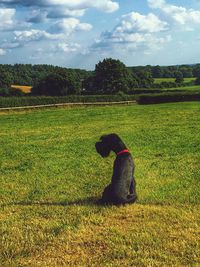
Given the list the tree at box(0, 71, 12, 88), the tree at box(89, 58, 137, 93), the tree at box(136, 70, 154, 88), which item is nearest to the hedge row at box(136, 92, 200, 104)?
the tree at box(89, 58, 137, 93)

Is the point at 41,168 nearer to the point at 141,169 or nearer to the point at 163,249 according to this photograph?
the point at 141,169

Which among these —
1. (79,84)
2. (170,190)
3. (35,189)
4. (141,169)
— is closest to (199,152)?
(141,169)

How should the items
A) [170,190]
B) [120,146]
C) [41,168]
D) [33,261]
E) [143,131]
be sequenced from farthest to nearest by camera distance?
[143,131] → [41,168] → [170,190] → [120,146] → [33,261]

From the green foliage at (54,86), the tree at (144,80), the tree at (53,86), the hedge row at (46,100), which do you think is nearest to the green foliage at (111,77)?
the green foliage at (54,86)

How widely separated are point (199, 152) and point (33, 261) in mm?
10541

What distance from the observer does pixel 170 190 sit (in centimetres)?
955

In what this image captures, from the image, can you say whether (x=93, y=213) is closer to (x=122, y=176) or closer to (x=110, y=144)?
(x=122, y=176)

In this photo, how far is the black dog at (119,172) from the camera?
7711 millimetres

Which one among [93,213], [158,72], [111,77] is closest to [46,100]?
[111,77]

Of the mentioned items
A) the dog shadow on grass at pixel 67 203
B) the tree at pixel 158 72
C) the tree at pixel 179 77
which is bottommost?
the dog shadow on grass at pixel 67 203

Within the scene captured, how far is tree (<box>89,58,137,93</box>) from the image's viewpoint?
90.7 meters

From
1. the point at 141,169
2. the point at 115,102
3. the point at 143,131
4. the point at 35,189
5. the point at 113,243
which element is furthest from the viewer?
the point at 115,102

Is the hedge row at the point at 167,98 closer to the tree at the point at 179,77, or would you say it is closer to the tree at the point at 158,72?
the tree at the point at 179,77

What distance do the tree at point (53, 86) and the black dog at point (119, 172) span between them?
82.6 metres
